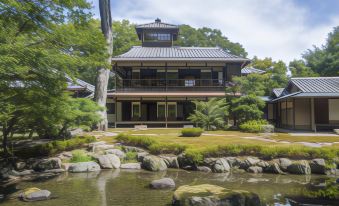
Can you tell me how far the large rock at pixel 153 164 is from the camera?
12750 millimetres

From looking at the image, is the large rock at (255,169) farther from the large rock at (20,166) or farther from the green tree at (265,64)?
the green tree at (265,64)

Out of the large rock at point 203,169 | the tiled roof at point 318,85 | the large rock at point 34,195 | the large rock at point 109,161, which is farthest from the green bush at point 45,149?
the tiled roof at point 318,85

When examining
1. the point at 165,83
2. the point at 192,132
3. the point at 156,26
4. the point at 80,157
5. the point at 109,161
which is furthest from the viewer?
the point at 156,26

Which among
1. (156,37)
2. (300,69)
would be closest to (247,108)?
(156,37)

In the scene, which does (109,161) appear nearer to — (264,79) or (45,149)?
(45,149)

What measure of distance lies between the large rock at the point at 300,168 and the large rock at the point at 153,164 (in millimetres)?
5521

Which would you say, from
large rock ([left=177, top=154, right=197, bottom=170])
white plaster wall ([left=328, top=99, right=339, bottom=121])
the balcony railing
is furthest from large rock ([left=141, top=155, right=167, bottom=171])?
white plaster wall ([left=328, top=99, right=339, bottom=121])

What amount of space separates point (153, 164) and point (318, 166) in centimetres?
709

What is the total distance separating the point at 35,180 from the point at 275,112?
25511mm

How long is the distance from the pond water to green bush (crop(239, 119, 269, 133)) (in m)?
10.2

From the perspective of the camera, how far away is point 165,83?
92.2ft

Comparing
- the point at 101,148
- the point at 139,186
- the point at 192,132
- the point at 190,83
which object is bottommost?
the point at 139,186

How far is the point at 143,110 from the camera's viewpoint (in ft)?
94.6

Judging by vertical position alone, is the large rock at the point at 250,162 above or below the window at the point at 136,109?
below
